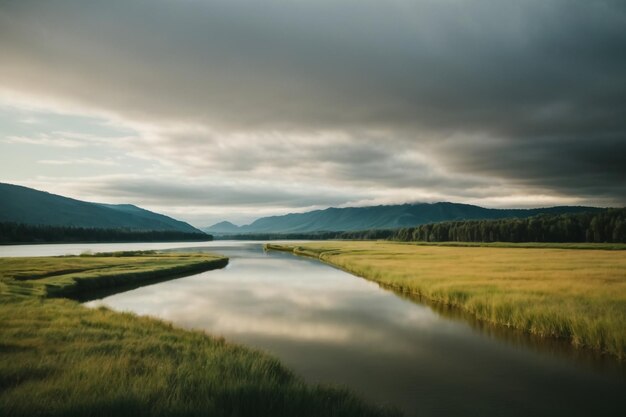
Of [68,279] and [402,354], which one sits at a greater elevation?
[68,279]

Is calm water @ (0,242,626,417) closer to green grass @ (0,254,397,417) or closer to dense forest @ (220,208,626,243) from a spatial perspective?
green grass @ (0,254,397,417)

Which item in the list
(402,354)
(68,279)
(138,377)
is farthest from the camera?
(68,279)

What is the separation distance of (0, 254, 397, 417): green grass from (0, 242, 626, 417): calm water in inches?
126

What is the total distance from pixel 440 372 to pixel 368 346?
14.3 feet

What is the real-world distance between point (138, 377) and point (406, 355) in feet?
38.6

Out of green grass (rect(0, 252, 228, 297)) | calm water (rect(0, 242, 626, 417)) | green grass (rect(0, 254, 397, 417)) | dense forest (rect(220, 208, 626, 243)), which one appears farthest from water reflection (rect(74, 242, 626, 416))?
dense forest (rect(220, 208, 626, 243))

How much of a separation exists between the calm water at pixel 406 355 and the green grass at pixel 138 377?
126 inches

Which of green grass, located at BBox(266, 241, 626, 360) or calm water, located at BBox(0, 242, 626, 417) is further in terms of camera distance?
green grass, located at BBox(266, 241, 626, 360)

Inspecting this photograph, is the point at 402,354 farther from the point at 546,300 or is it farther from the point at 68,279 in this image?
the point at 68,279

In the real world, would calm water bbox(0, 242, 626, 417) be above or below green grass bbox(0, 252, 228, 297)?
below

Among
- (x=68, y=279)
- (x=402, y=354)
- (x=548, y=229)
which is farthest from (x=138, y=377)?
(x=548, y=229)

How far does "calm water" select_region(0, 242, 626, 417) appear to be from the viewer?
12.6 metres

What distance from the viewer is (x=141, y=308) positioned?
2888 centimetres

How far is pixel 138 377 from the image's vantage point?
10.3m
